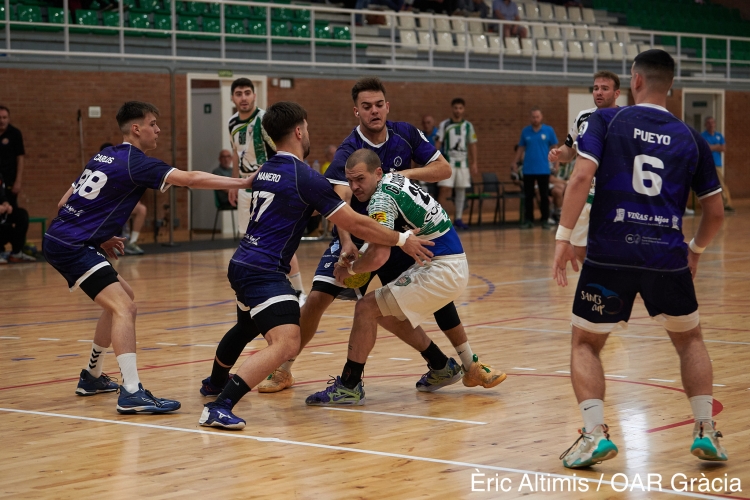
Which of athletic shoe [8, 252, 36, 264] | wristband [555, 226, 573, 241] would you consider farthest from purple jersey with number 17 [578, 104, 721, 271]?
athletic shoe [8, 252, 36, 264]

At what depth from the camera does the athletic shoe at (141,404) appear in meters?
5.91

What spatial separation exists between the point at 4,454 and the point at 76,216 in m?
1.68

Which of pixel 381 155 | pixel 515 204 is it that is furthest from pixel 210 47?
pixel 381 155

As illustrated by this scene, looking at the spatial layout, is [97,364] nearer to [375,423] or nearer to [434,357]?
[375,423]

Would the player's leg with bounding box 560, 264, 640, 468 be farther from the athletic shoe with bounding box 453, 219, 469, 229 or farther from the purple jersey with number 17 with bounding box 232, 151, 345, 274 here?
the athletic shoe with bounding box 453, 219, 469, 229

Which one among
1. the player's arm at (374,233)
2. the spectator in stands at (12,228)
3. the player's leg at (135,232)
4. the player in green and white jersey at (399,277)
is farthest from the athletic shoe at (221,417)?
the player's leg at (135,232)

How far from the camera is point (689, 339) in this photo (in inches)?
188

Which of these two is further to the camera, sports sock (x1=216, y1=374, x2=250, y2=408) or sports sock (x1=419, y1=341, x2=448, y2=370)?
sports sock (x1=419, y1=341, x2=448, y2=370)

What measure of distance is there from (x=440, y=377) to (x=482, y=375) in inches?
10.5

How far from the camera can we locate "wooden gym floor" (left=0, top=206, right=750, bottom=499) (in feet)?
14.7

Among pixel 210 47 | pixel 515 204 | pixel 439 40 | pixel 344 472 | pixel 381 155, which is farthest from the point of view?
pixel 515 204

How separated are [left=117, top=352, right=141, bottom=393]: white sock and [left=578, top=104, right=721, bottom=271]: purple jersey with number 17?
2.72 m

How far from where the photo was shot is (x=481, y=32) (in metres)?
24.7

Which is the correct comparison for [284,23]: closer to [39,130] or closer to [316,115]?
[316,115]
